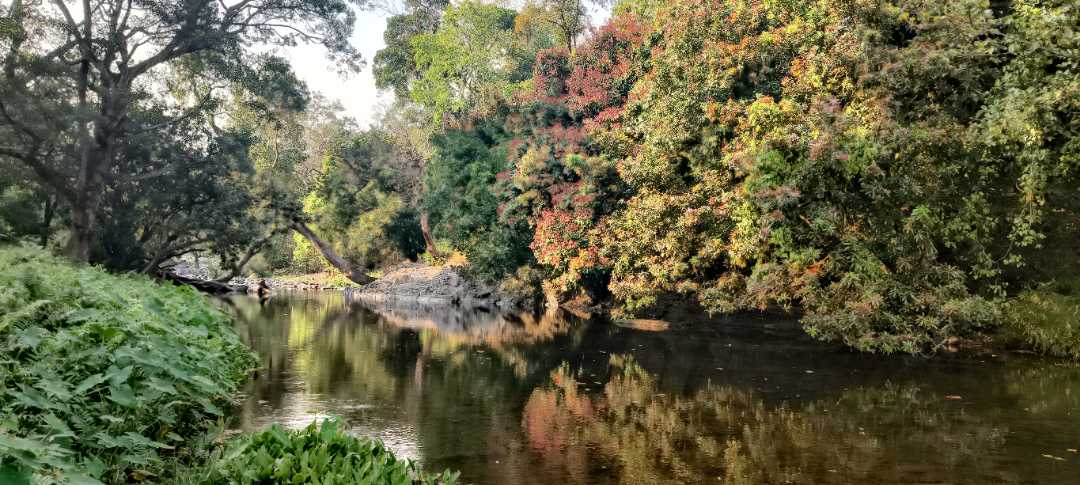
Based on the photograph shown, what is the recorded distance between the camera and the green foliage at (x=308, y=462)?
481 cm

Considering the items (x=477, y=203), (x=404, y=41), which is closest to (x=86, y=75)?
(x=477, y=203)

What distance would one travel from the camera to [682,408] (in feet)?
34.2

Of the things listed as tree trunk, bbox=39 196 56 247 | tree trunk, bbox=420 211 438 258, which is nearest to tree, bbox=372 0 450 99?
tree trunk, bbox=420 211 438 258

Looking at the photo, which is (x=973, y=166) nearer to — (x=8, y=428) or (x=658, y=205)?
(x=658, y=205)

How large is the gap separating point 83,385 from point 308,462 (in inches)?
54.0

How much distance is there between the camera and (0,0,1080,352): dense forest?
1506 centimetres

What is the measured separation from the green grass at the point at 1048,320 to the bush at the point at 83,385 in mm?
15831

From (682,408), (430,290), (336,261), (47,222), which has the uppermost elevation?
(47,222)

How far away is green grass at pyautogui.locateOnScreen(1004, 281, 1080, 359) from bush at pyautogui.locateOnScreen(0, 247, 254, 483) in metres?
15.8

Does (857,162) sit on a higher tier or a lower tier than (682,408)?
higher

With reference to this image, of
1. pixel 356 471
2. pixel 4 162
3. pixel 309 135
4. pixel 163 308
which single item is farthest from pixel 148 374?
pixel 309 135

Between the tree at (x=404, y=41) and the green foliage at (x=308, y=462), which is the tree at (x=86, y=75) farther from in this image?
the tree at (x=404, y=41)

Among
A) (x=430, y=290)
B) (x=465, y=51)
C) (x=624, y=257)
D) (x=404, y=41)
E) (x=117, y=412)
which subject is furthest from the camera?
(x=404, y=41)

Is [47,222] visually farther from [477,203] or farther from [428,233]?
[428,233]
